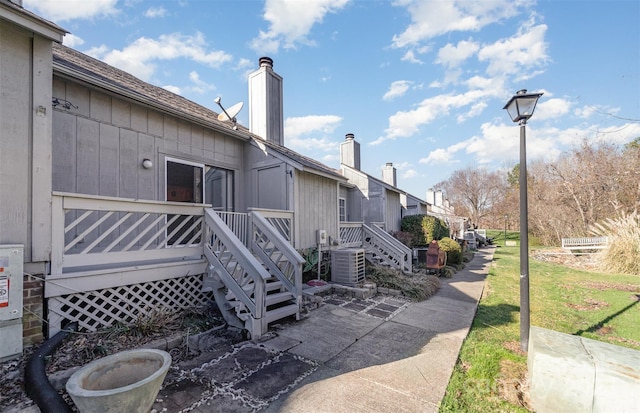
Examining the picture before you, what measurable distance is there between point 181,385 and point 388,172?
16.8 m

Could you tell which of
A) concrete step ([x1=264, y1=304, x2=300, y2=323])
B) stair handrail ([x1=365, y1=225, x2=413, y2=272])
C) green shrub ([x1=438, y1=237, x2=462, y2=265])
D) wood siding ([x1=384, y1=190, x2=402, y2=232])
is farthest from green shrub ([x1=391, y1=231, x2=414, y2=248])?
concrete step ([x1=264, y1=304, x2=300, y2=323])

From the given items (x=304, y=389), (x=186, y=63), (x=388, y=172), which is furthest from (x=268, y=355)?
(x=388, y=172)

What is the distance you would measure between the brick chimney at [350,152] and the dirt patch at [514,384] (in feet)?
40.1

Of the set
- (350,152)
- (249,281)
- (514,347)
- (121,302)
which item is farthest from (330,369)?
(350,152)

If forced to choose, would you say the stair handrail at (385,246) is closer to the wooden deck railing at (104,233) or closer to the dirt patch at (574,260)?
the wooden deck railing at (104,233)

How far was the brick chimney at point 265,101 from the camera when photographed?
354 inches

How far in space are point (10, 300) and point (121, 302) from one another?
1370mm

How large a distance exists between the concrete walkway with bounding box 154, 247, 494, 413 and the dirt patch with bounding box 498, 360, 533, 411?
0.56m

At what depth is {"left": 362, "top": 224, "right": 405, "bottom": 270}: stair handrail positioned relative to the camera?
397 inches

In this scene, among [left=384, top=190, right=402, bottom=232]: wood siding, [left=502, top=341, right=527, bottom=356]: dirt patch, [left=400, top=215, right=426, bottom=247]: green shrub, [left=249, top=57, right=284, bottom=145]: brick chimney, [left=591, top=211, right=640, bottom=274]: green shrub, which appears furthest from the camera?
[left=400, top=215, right=426, bottom=247]: green shrub

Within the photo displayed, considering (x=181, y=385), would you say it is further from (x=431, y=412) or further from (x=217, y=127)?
(x=217, y=127)

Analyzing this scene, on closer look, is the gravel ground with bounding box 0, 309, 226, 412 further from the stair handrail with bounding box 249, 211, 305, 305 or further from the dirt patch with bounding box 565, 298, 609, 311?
the dirt patch with bounding box 565, 298, 609, 311

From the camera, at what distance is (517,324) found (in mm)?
5254

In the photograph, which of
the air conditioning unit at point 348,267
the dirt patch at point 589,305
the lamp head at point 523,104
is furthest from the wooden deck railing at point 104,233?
the dirt patch at point 589,305
